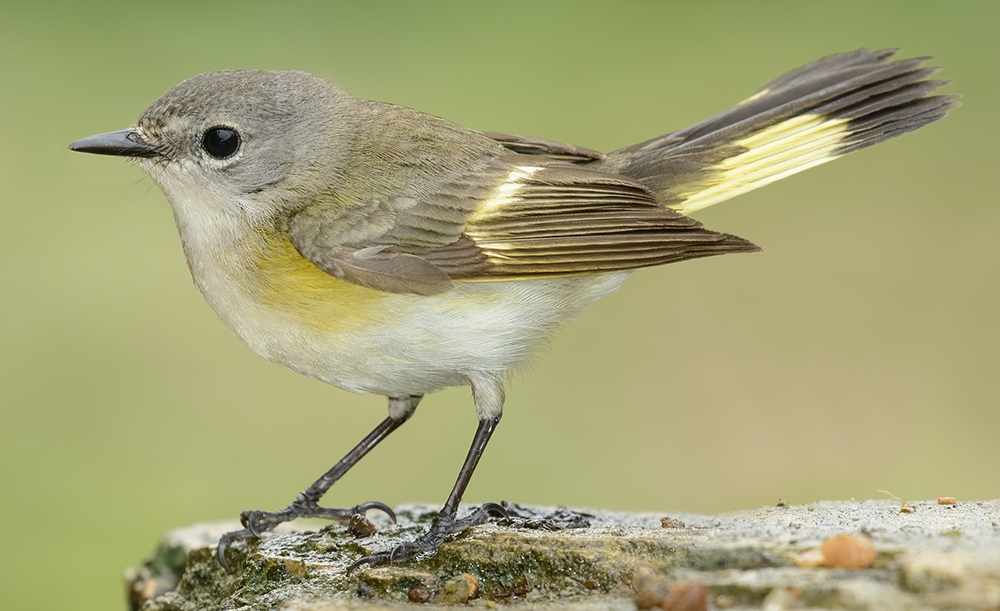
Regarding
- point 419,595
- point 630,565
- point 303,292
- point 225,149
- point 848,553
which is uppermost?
point 225,149

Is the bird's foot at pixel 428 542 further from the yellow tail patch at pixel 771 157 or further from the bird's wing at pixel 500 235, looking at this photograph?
the yellow tail patch at pixel 771 157

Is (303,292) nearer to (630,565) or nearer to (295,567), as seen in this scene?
(295,567)

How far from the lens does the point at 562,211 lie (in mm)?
3611

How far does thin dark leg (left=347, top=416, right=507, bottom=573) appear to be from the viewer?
10.9 ft

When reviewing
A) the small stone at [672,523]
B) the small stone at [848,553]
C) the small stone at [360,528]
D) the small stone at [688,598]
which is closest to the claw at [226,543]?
the small stone at [360,528]

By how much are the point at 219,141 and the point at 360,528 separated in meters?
1.59

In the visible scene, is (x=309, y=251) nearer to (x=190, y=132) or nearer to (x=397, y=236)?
(x=397, y=236)

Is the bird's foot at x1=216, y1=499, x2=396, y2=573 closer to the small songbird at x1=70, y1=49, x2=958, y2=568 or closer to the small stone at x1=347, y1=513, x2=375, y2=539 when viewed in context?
the small songbird at x1=70, y1=49, x2=958, y2=568

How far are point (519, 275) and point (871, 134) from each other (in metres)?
1.72

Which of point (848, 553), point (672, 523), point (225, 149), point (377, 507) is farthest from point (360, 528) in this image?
point (848, 553)

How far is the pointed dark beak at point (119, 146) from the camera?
143 inches

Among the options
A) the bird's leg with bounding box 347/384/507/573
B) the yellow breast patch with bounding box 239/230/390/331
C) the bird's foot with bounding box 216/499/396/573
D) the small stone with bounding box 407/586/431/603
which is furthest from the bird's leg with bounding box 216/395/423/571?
the small stone with bounding box 407/586/431/603

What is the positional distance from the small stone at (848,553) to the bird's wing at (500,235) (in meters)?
1.26

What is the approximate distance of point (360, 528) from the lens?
3.76 meters
